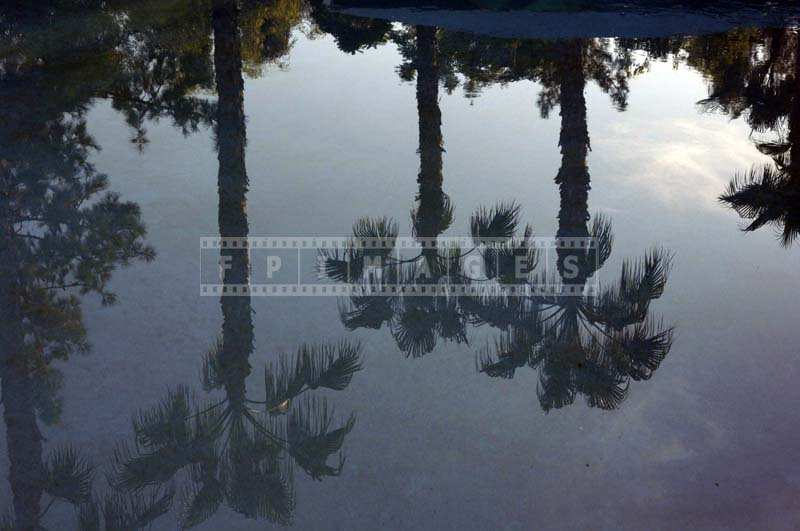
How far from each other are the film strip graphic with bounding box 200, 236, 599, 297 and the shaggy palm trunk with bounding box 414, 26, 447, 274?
0.12m

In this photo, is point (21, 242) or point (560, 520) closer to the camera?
point (560, 520)

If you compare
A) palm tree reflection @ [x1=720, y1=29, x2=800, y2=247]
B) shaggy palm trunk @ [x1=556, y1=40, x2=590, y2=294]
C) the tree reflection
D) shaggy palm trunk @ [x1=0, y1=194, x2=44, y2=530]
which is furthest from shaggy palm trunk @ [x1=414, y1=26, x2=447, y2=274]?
shaggy palm trunk @ [x1=0, y1=194, x2=44, y2=530]

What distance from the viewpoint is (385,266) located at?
3838 mm

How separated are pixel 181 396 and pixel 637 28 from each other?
5.34m

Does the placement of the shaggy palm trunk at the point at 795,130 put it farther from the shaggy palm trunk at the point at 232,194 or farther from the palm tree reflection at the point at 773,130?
the shaggy palm trunk at the point at 232,194

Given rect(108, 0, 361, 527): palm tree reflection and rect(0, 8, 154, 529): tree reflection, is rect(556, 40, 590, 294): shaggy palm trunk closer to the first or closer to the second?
A: rect(108, 0, 361, 527): palm tree reflection

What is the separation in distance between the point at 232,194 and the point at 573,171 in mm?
1837

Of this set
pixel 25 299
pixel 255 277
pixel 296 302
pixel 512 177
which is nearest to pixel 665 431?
pixel 296 302

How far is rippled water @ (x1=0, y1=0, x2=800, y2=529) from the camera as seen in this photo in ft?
8.55

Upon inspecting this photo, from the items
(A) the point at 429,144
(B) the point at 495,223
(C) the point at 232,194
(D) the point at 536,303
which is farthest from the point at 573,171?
(C) the point at 232,194

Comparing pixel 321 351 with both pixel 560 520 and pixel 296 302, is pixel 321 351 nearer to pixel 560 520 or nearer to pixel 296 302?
pixel 296 302

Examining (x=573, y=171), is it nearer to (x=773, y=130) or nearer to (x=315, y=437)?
(x=773, y=130)

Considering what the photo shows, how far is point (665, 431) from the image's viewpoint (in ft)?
9.39

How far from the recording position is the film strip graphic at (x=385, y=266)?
12.1ft
